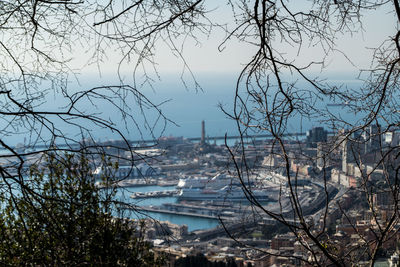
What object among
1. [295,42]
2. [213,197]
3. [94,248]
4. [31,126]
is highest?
[295,42]

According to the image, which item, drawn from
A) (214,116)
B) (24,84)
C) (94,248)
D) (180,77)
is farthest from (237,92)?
(214,116)

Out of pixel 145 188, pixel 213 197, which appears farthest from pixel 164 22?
pixel 145 188

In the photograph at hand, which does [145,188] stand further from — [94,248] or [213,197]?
[94,248]

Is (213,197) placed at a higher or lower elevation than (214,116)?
lower

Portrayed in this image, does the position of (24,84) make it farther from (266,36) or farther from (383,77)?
(383,77)

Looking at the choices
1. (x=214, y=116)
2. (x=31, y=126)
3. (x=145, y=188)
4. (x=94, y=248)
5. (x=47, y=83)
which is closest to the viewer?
(x=31, y=126)

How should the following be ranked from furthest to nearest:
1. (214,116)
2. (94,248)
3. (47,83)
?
(214,116), (94,248), (47,83)

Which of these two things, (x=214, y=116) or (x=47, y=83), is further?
(x=214, y=116)

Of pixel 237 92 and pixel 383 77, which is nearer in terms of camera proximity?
pixel 237 92

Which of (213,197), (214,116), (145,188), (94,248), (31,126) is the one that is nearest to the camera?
(31,126)
